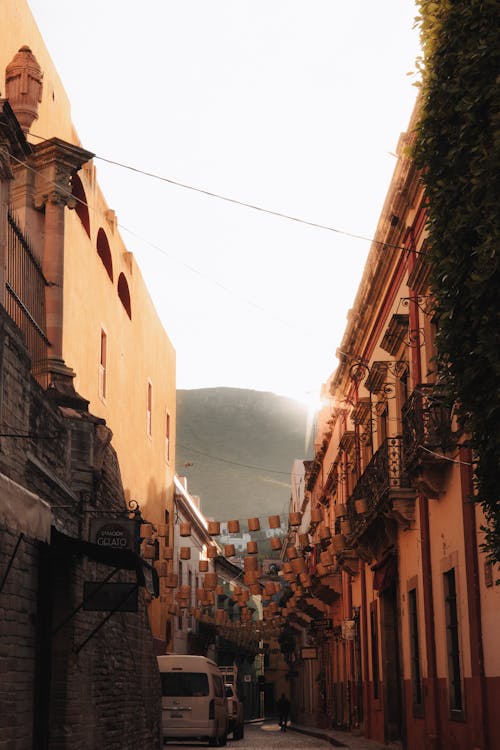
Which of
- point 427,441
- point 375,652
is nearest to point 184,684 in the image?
point 375,652

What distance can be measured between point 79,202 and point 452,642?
1302 cm

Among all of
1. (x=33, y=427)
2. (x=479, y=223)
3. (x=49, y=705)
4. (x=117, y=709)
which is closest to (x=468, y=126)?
(x=479, y=223)

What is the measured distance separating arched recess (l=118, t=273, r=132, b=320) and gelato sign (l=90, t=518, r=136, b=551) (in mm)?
17777

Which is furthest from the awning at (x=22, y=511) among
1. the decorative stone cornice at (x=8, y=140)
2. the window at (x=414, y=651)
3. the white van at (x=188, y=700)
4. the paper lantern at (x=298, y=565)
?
the paper lantern at (x=298, y=565)

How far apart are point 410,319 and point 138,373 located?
1520cm

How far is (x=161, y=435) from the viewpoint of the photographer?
39.1 meters

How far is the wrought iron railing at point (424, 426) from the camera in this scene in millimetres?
16719

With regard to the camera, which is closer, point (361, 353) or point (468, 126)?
point (468, 126)

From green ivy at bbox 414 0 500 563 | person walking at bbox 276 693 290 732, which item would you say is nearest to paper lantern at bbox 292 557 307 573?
person walking at bbox 276 693 290 732

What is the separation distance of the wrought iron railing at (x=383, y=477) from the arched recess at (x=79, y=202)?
27.5ft

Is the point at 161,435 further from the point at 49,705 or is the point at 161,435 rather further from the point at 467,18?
the point at 467,18

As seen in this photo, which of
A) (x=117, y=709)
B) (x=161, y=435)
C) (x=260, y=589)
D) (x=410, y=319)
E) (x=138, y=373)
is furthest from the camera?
(x=161, y=435)

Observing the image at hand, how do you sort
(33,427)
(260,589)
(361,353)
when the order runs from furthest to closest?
(260,589) < (361,353) < (33,427)

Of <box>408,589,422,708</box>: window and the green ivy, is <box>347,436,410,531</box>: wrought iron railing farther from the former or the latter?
the green ivy
